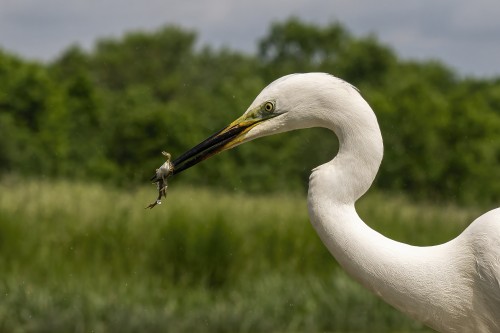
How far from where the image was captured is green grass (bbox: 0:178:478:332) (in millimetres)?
9500

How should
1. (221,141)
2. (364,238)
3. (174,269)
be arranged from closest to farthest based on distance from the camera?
(364,238) < (221,141) < (174,269)

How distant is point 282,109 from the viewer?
3.28m

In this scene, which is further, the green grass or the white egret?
the green grass

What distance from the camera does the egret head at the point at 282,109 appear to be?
10.6 feet

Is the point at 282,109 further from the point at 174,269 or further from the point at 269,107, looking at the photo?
the point at 174,269

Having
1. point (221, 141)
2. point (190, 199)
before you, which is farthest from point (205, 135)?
point (221, 141)

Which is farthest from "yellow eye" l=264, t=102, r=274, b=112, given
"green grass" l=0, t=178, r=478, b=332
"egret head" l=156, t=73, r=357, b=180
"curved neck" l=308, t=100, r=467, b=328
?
"green grass" l=0, t=178, r=478, b=332

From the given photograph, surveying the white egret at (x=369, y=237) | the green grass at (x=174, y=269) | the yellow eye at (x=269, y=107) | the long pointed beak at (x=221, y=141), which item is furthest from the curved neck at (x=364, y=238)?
the green grass at (x=174, y=269)

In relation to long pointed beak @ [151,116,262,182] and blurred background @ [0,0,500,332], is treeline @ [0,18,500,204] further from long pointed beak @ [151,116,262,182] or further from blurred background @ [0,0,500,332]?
long pointed beak @ [151,116,262,182]

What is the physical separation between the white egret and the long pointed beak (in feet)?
0.23

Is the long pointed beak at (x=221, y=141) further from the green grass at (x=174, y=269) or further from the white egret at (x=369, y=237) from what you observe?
the green grass at (x=174, y=269)

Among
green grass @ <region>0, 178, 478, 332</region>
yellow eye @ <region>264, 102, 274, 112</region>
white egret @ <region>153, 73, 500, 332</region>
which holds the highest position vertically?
yellow eye @ <region>264, 102, 274, 112</region>

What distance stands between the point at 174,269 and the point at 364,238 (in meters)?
7.48

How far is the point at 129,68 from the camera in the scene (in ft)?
100
